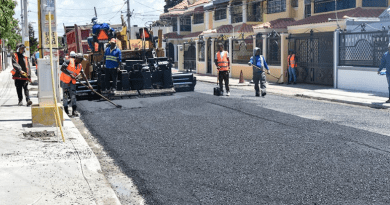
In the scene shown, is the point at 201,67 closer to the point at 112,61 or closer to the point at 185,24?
the point at 185,24

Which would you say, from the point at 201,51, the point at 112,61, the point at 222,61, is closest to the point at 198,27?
the point at 201,51

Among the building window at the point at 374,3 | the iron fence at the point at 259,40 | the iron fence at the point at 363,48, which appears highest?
the building window at the point at 374,3

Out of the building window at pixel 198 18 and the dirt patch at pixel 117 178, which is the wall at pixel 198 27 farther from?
the dirt patch at pixel 117 178

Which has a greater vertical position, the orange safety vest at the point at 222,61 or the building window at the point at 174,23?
the building window at the point at 174,23

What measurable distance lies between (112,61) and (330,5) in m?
15.3

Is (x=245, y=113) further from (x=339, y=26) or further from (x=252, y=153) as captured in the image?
(x=339, y=26)

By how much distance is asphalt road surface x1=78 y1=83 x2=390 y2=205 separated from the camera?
612 centimetres

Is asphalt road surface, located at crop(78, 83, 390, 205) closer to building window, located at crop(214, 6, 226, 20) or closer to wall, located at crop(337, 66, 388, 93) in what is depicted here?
wall, located at crop(337, 66, 388, 93)

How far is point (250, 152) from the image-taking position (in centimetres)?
834

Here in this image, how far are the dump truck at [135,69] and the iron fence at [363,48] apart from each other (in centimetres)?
670

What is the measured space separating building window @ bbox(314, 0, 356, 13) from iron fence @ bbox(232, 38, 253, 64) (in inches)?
163

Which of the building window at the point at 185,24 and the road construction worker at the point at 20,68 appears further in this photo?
the building window at the point at 185,24

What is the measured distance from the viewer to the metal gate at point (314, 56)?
22188 millimetres

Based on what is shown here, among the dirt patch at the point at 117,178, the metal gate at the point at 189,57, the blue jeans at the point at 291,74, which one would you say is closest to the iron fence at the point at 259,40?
the blue jeans at the point at 291,74
